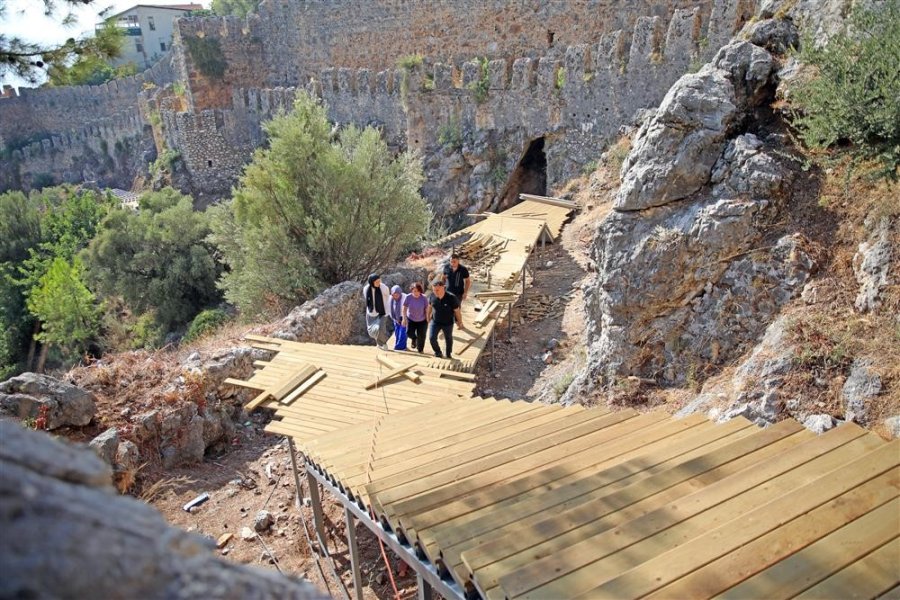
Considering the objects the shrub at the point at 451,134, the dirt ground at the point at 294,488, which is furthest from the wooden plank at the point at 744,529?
the shrub at the point at 451,134

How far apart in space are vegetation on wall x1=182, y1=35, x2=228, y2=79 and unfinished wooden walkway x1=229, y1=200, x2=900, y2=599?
22.4 metres

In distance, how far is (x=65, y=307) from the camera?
15070 millimetres

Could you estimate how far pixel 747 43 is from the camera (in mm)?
6156

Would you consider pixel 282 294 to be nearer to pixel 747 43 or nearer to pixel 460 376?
pixel 460 376

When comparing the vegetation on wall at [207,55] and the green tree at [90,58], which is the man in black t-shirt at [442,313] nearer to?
the green tree at [90,58]

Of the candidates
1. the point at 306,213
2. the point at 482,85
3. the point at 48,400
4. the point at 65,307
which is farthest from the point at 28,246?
the point at 48,400

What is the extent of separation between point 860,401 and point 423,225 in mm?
8718

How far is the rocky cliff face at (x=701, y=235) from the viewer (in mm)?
5312

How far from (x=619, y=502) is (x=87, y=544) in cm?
226

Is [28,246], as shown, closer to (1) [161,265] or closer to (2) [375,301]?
(1) [161,265]

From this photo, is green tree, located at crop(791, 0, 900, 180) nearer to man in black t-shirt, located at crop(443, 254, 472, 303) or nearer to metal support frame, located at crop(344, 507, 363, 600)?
man in black t-shirt, located at crop(443, 254, 472, 303)

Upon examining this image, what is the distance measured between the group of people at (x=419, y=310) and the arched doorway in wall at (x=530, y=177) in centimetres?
896

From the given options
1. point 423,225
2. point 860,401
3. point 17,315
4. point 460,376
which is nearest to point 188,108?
point 17,315

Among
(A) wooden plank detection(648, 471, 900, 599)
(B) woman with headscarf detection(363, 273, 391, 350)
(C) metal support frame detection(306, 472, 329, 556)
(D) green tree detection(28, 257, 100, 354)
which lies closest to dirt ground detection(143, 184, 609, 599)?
(C) metal support frame detection(306, 472, 329, 556)
